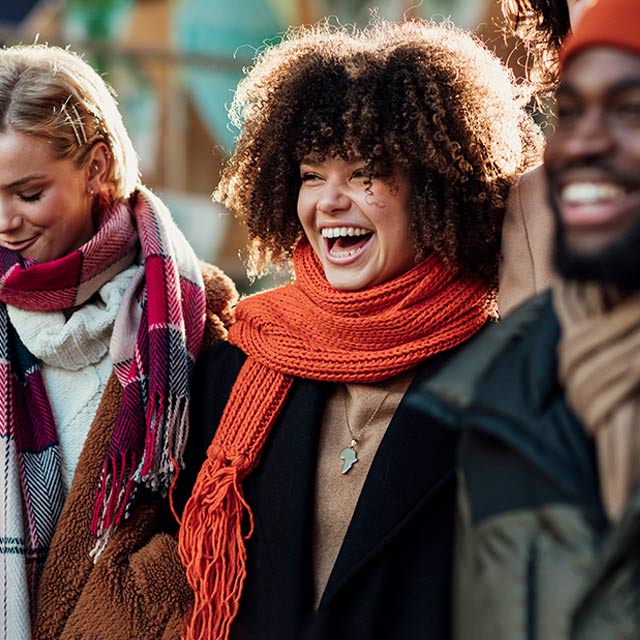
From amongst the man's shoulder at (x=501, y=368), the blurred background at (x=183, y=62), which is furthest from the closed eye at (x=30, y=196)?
the blurred background at (x=183, y=62)

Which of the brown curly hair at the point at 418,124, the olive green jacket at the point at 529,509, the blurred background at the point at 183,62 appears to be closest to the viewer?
the olive green jacket at the point at 529,509

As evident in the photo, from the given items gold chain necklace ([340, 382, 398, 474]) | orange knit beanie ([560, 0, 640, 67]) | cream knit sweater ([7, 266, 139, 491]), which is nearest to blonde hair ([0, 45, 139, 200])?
cream knit sweater ([7, 266, 139, 491])

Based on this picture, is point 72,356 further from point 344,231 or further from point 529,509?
point 529,509

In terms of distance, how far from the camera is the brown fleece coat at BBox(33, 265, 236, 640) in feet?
8.84

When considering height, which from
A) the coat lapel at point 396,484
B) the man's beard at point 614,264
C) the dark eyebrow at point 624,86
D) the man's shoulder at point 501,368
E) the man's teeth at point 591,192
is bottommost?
the coat lapel at point 396,484

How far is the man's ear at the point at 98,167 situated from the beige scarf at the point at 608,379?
1.77 metres

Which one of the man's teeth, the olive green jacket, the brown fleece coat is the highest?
the man's teeth

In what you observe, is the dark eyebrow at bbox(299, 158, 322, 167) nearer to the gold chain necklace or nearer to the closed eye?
the gold chain necklace

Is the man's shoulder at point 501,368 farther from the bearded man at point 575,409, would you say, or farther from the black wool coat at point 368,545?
the black wool coat at point 368,545

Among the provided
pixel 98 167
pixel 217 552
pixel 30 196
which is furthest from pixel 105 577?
pixel 98 167

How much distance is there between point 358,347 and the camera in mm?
2629

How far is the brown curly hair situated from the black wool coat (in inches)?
13.0

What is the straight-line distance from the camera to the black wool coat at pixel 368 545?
2430 mm

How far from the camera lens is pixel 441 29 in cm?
283
